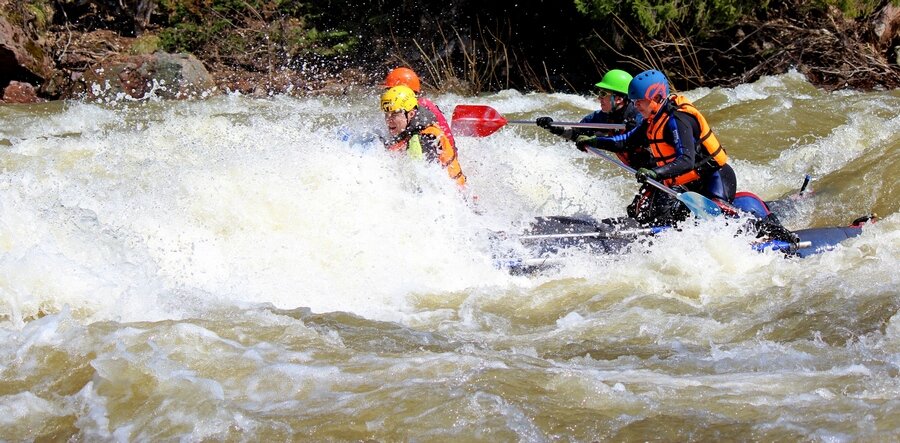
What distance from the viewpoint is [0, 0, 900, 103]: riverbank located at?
12039 millimetres

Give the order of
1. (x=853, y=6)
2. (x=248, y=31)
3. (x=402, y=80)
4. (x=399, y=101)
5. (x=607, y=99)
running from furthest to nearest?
(x=248, y=31), (x=853, y=6), (x=402, y=80), (x=607, y=99), (x=399, y=101)

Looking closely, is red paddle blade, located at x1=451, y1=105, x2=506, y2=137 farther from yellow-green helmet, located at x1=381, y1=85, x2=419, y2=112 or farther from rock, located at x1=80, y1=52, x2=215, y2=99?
rock, located at x1=80, y1=52, x2=215, y2=99

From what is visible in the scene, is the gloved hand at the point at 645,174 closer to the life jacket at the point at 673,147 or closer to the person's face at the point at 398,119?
the life jacket at the point at 673,147

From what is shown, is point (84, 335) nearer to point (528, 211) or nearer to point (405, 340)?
point (405, 340)

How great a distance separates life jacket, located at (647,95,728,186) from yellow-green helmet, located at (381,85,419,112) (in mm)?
1666

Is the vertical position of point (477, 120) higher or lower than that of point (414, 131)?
lower

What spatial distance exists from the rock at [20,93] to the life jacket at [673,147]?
9196mm

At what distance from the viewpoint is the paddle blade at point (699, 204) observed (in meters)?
6.20

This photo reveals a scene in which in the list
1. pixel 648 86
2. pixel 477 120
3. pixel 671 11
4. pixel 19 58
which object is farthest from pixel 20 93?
pixel 648 86

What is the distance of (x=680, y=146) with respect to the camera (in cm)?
617

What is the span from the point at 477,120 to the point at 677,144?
6.76 ft

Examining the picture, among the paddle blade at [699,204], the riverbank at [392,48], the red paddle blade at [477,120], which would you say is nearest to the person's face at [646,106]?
the paddle blade at [699,204]

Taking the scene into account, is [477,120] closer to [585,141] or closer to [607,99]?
[585,141]

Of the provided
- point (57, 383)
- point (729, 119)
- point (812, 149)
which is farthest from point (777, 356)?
point (729, 119)
